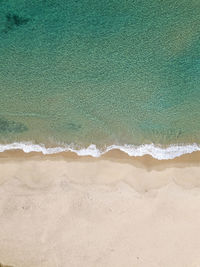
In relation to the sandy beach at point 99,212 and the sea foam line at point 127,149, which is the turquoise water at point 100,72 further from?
the sandy beach at point 99,212

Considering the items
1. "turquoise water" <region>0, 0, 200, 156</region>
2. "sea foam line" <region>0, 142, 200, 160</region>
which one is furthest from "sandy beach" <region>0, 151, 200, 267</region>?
"turquoise water" <region>0, 0, 200, 156</region>

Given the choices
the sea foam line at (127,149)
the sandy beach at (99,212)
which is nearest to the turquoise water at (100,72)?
the sea foam line at (127,149)

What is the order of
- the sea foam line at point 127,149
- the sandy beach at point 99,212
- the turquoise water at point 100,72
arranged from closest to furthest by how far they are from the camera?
the sandy beach at point 99,212
the sea foam line at point 127,149
the turquoise water at point 100,72

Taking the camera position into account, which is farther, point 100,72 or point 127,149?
point 100,72

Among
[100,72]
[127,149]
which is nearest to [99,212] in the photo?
[127,149]

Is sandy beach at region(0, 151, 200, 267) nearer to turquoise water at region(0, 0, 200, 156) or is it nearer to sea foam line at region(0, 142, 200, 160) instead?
sea foam line at region(0, 142, 200, 160)

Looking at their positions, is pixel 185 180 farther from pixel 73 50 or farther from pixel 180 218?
pixel 73 50

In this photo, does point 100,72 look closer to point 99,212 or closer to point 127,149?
point 127,149
